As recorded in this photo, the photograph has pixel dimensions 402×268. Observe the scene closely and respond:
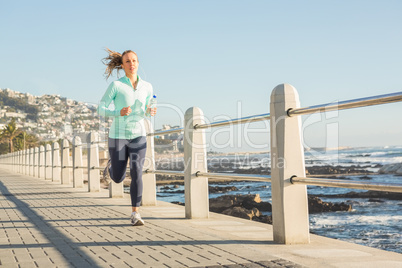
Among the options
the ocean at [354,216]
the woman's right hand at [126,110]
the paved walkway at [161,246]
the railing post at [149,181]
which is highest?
the woman's right hand at [126,110]

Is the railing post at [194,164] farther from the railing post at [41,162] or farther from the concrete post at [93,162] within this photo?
the railing post at [41,162]

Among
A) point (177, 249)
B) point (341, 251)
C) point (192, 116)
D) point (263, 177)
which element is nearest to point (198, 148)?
point (192, 116)

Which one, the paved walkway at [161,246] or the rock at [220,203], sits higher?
the paved walkway at [161,246]

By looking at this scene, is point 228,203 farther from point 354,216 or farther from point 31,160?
point 31,160

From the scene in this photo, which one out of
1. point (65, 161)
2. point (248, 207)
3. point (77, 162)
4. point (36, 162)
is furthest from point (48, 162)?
point (248, 207)

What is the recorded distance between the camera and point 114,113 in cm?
531

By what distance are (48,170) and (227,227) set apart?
51.2 feet

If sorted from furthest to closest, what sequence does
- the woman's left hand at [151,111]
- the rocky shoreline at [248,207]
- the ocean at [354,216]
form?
the rocky shoreline at [248,207] → the ocean at [354,216] → the woman's left hand at [151,111]

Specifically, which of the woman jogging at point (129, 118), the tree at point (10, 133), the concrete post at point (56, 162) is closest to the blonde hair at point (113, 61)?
the woman jogging at point (129, 118)

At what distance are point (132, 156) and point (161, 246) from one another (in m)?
1.85

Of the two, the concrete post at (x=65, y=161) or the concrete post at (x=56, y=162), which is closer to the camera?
the concrete post at (x=65, y=161)

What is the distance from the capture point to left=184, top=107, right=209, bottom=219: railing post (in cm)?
563

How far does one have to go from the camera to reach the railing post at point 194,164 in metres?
5.63

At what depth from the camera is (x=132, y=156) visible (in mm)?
5473
